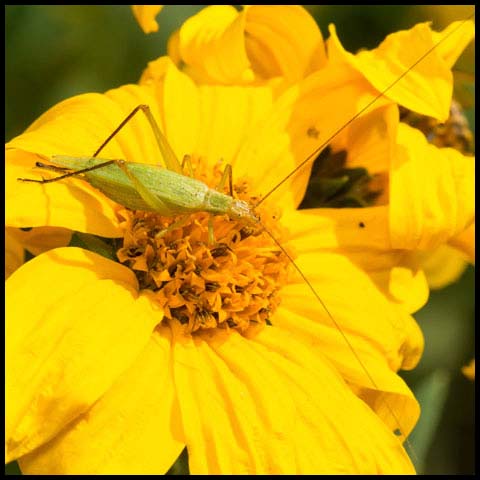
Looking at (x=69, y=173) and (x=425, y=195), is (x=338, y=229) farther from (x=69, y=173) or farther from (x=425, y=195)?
(x=69, y=173)

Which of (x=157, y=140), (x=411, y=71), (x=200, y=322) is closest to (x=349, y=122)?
(x=411, y=71)

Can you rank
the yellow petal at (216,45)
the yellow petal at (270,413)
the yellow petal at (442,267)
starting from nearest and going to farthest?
the yellow petal at (270,413)
the yellow petal at (216,45)
the yellow petal at (442,267)

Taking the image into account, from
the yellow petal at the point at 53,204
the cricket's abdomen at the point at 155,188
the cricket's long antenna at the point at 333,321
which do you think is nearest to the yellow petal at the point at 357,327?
the cricket's long antenna at the point at 333,321

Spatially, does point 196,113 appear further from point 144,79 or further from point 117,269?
point 117,269

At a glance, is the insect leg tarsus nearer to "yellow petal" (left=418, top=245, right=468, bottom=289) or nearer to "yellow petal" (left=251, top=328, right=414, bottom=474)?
"yellow petal" (left=251, top=328, right=414, bottom=474)

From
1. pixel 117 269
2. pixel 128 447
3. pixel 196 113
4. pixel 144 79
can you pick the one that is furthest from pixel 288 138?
pixel 128 447

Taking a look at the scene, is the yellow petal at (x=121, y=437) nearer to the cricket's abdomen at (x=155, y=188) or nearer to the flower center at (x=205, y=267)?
the flower center at (x=205, y=267)

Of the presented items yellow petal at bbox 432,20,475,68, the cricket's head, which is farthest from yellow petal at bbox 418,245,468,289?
the cricket's head
